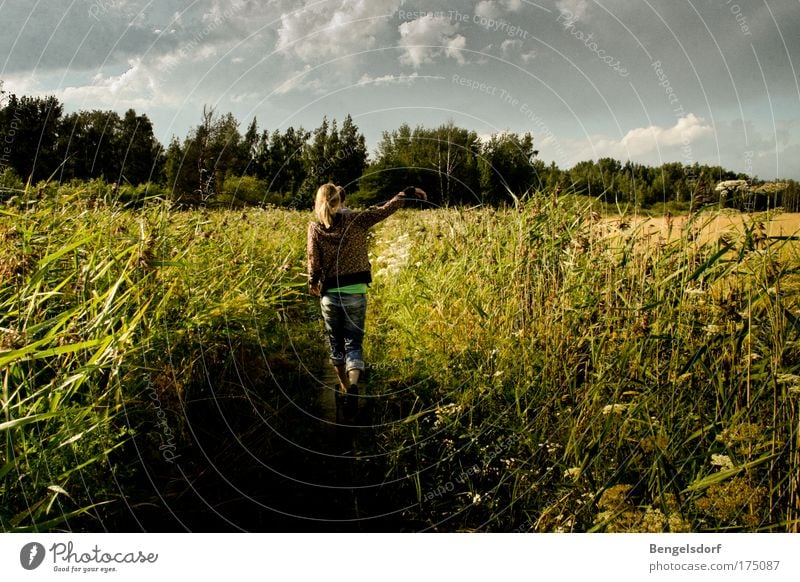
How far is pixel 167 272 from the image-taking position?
2977 mm

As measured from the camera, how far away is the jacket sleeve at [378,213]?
3637mm

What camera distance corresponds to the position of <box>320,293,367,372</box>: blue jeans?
3.86 m

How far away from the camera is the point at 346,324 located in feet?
12.8

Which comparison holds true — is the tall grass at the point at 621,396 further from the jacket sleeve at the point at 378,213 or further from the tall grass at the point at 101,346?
the tall grass at the point at 101,346
